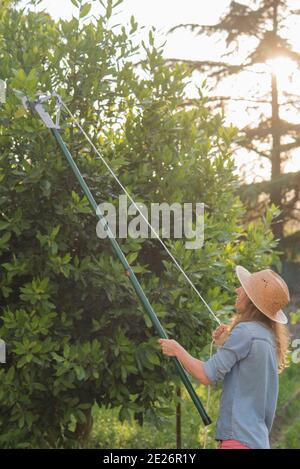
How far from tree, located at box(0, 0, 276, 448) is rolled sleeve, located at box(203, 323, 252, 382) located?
1.61 meters

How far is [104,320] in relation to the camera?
554cm

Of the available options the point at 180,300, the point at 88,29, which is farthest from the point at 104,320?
the point at 88,29

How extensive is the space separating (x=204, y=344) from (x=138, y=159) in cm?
169

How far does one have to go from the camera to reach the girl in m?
3.76

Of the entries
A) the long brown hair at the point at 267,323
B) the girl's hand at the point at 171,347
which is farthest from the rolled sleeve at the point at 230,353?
the girl's hand at the point at 171,347

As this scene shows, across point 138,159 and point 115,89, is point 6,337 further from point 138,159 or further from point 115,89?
point 115,89

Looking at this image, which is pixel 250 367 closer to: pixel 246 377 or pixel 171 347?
pixel 246 377

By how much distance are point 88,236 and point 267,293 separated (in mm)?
2040

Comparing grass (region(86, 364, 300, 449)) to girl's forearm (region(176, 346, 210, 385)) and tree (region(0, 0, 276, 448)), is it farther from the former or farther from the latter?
girl's forearm (region(176, 346, 210, 385))

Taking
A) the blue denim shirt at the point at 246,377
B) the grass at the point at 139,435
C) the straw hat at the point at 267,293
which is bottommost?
the grass at the point at 139,435

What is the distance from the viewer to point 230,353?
3.75 metres

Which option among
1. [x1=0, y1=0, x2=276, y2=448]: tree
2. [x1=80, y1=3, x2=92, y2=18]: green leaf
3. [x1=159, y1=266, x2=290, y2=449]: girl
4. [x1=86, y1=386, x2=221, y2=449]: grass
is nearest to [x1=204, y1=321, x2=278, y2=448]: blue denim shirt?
[x1=159, y1=266, x2=290, y2=449]: girl

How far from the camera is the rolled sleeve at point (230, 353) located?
3746 millimetres

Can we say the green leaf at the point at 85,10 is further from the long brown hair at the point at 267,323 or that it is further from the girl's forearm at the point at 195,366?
the girl's forearm at the point at 195,366
